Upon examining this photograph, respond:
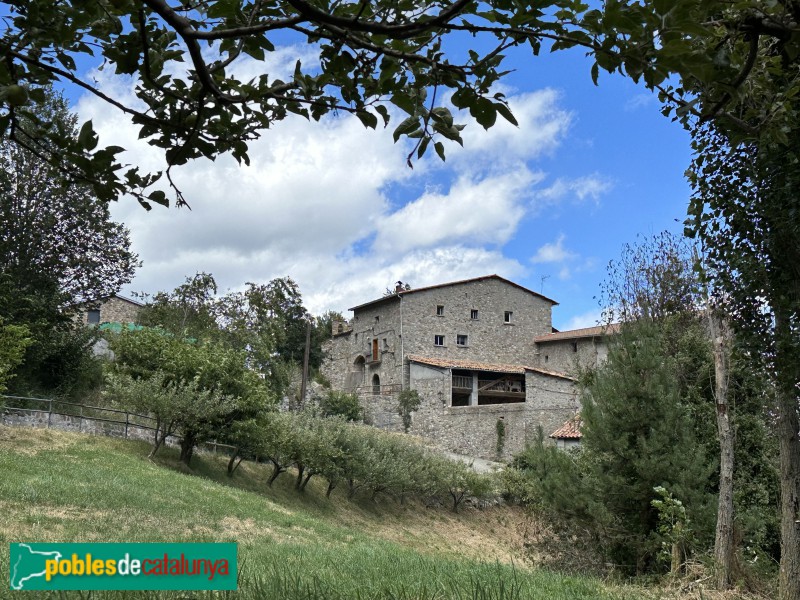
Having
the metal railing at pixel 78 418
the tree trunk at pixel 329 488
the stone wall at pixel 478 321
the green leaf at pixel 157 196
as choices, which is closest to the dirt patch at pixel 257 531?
the metal railing at pixel 78 418

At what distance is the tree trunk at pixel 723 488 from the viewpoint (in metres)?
8.60

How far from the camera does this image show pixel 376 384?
148 ft

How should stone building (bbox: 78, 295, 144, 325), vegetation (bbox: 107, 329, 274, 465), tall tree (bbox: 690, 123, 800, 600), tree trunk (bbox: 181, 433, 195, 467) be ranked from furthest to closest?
stone building (bbox: 78, 295, 144, 325), tree trunk (bbox: 181, 433, 195, 467), vegetation (bbox: 107, 329, 274, 465), tall tree (bbox: 690, 123, 800, 600)

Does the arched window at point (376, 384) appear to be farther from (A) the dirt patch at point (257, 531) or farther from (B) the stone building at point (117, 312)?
(A) the dirt patch at point (257, 531)

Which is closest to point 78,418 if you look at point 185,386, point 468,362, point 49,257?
point 185,386

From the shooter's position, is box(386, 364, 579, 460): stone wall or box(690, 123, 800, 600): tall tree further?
box(386, 364, 579, 460): stone wall

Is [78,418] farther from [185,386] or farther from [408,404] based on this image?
[408,404]

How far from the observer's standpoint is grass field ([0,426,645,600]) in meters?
4.41

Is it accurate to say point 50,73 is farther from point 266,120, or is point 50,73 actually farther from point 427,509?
point 427,509

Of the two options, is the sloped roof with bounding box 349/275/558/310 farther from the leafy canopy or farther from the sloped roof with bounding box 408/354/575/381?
the leafy canopy

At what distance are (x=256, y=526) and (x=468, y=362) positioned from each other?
27635mm

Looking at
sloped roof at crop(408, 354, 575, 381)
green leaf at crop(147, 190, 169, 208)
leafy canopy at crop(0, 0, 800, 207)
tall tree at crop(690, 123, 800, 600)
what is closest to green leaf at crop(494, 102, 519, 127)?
leafy canopy at crop(0, 0, 800, 207)

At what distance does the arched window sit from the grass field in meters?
15.3

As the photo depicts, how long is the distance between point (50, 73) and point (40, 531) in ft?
28.3
